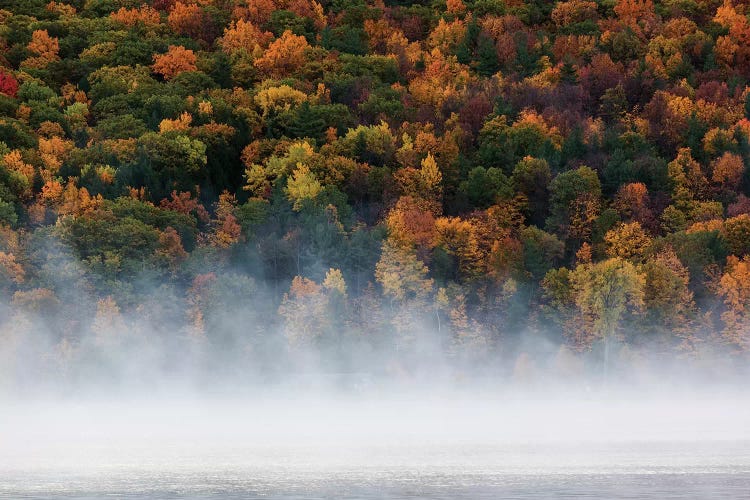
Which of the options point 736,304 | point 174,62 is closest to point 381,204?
point 736,304

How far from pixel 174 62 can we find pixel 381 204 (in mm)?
61246

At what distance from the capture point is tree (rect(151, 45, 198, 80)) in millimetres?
189500

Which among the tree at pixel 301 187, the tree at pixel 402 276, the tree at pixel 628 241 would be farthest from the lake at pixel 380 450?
the tree at pixel 301 187

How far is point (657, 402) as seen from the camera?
98750 millimetres

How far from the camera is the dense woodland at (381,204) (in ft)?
362

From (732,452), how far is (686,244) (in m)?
55.5

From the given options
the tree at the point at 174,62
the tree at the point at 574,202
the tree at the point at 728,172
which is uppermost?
the tree at the point at 174,62

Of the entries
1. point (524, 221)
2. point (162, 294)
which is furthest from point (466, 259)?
point (162, 294)

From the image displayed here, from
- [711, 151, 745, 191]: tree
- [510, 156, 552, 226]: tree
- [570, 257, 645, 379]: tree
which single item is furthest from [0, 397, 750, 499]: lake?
[711, 151, 745, 191]: tree

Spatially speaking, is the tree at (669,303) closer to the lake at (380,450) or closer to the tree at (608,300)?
the tree at (608,300)

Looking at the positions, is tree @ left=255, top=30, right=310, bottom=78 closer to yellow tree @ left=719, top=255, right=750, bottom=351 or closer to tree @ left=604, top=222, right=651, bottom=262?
tree @ left=604, top=222, right=651, bottom=262

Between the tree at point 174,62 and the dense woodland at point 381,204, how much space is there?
1.54 ft

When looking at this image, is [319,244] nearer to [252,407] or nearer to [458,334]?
[458,334]

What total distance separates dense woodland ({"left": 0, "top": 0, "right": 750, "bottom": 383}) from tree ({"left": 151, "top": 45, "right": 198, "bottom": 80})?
0.47 metres
